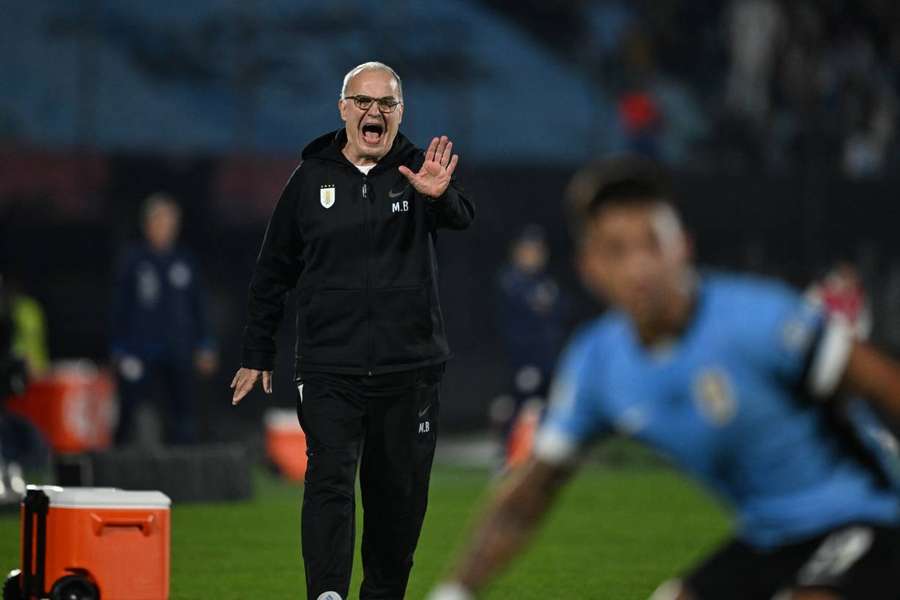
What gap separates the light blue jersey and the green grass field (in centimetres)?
447

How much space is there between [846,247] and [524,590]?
47.6 ft

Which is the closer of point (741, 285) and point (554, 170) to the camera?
point (741, 285)

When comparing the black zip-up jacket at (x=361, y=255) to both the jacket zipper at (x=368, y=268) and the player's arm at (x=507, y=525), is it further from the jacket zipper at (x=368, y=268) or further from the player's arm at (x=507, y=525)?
the player's arm at (x=507, y=525)

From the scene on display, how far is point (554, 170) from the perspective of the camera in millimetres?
21422

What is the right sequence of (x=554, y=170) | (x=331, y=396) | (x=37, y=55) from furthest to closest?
(x=554, y=170) → (x=37, y=55) → (x=331, y=396)

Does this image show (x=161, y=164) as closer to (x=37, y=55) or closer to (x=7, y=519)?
(x=37, y=55)

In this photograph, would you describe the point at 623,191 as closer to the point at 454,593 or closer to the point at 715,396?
the point at 715,396

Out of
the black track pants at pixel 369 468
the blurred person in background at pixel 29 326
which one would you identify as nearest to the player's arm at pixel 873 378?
the black track pants at pixel 369 468

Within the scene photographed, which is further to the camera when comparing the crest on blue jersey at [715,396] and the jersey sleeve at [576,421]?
the jersey sleeve at [576,421]

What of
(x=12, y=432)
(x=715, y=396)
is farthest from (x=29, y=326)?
(x=715, y=396)

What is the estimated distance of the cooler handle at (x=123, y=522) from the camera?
7402 millimetres

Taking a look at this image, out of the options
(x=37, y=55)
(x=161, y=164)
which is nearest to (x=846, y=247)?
(x=161, y=164)

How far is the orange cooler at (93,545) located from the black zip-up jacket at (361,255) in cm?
91

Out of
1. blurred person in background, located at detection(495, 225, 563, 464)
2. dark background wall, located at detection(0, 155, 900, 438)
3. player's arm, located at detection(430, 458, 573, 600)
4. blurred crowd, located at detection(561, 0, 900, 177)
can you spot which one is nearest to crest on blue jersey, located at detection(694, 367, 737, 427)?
player's arm, located at detection(430, 458, 573, 600)
